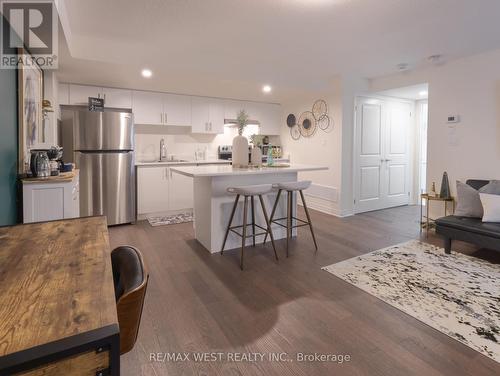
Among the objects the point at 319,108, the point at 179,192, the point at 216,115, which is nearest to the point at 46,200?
the point at 179,192

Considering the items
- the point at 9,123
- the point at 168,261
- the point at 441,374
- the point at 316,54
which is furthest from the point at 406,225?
the point at 9,123

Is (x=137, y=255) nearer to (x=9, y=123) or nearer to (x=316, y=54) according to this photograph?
(x=9, y=123)

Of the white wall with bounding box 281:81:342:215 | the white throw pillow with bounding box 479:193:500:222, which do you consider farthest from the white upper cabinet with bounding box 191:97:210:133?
the white throw pillow with bounding box 479:193:500:222

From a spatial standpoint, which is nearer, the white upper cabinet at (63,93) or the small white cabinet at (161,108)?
the white upper cabinet at (63,93)

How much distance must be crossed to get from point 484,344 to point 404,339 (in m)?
0.45

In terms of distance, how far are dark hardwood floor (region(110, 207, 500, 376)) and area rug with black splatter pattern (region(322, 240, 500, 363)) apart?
0.12m

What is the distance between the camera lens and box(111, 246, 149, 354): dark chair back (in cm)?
94

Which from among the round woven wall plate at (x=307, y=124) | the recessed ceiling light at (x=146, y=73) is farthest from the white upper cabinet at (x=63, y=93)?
the round woven wall plate at (x=307, y=124)

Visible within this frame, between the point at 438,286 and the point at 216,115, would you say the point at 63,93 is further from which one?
the point at 438,286

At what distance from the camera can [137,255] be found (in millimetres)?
1185

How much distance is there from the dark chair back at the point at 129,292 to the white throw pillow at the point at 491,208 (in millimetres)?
3452

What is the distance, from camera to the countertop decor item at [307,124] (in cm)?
547

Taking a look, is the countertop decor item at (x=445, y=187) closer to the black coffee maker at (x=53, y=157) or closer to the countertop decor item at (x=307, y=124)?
the countertop decor item at (x=307, y=124)

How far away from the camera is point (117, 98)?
4719 millimetres
